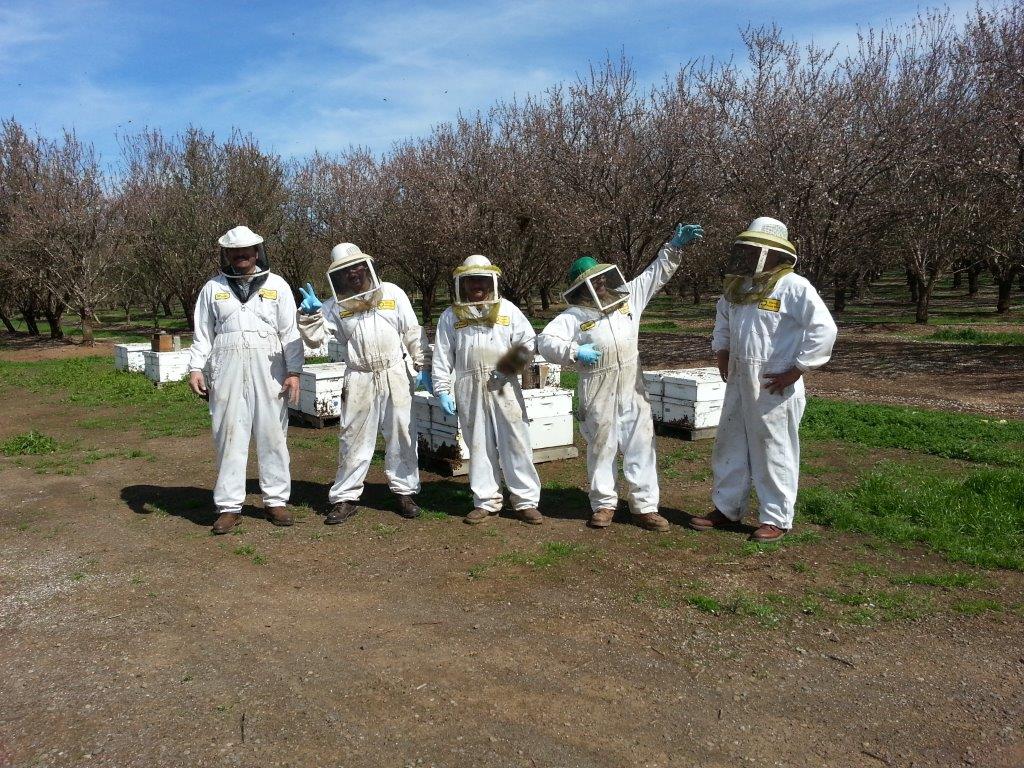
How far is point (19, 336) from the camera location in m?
27.0

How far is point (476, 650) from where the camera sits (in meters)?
3.81

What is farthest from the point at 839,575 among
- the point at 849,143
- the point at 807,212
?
the point at 849,143

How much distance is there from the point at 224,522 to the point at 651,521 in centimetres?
306

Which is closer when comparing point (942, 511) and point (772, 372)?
point (772, 372)

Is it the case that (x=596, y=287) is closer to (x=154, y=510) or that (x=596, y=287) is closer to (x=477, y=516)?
(x=477, y=516)

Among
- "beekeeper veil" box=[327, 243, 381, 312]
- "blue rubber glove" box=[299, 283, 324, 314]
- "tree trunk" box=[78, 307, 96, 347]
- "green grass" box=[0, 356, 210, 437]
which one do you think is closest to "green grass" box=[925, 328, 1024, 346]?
"beekeeper veil" box=[327, 243, 381, 312]

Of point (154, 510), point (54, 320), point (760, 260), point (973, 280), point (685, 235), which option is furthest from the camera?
point (973, 280)

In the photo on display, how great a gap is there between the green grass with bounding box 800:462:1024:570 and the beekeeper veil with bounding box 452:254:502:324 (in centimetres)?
273

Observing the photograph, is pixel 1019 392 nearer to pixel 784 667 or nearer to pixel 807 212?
pixel 807 212

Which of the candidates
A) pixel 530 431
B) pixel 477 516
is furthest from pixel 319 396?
pixel 477 516

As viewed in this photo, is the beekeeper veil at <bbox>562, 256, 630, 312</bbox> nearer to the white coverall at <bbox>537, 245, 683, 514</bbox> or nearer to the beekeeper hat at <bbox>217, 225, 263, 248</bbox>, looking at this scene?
the white coverall at <bbox>537, 245, 683, 514</bbox>

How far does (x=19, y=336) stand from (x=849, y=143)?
2648 centimetres

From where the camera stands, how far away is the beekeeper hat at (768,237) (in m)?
4.99

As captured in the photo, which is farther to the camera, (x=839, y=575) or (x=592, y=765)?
(x=839, y=575)
